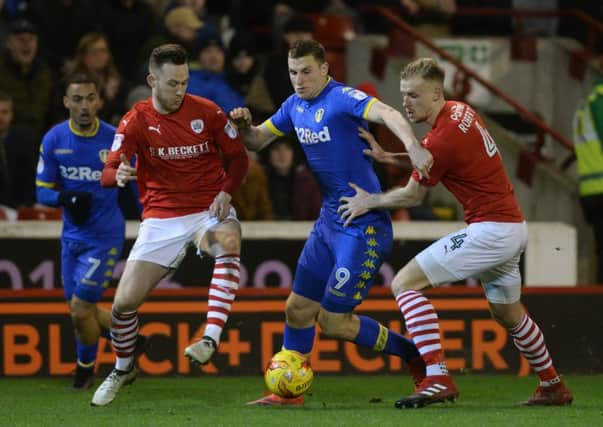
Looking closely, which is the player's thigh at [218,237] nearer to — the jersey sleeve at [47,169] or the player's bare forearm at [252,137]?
the player's bare forearm at [252,137]

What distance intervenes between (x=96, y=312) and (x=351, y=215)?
2.47 m

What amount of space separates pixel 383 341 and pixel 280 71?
17.5 feet

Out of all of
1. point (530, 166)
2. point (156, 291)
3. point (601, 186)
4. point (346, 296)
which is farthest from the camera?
point (530, 166)

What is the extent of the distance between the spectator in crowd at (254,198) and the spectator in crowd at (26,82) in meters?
1.90

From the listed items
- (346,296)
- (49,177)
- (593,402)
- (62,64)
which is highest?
(62,64)

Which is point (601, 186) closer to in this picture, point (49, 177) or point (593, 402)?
point (593, 402)

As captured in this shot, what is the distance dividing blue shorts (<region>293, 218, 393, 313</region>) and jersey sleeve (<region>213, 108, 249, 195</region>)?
1.86ft

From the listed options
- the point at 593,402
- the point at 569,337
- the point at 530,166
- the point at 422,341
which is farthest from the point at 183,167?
the point at 530,166

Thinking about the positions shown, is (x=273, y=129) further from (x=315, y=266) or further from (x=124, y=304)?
(x=124, y=304)

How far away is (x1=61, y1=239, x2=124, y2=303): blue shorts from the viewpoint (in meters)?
10.1

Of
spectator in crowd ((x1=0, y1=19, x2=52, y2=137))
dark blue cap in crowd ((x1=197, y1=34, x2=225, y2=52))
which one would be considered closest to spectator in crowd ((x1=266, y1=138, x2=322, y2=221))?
dark blue cap in crowd ((x1=197, y1=34, x2=225, y2=52))

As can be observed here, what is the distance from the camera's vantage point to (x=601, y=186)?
1213 cm

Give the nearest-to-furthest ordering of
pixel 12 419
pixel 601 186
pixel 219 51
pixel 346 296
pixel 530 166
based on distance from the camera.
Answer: pixel 12 419 < pixel 346 296 < pixel 601 186 < pixel 219 51 < pixel 530 166

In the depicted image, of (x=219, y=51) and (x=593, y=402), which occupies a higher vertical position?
(x=219, y=51)
